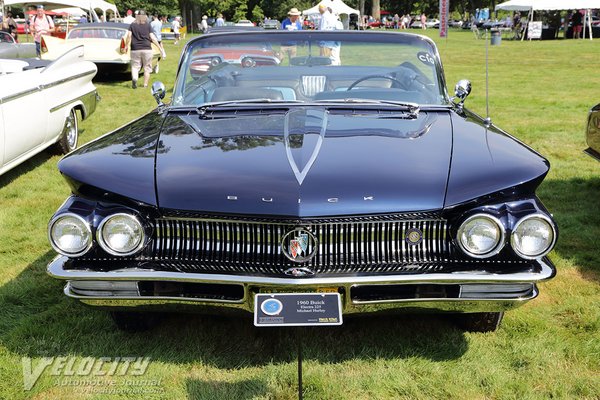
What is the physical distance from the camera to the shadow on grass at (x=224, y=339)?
310cm

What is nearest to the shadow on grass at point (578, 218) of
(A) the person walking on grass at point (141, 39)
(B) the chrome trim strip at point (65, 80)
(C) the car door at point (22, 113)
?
(C) the car door at point (22, 113)

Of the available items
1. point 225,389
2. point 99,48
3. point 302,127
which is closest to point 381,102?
point 302,127

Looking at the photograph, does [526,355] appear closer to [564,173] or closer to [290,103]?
[290,103]

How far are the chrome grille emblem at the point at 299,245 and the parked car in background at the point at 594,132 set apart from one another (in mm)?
3587

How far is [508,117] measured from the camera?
32.1 ft

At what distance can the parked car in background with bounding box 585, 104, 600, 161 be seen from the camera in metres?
5.26

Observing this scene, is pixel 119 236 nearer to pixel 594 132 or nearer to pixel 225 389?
pixel 225 389

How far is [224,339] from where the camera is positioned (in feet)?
10.6

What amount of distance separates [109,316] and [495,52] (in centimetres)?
2315

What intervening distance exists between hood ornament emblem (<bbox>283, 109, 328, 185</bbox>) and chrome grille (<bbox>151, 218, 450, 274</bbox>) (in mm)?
259

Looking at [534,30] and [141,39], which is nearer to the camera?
[141,39]

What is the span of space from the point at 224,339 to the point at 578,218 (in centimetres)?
332

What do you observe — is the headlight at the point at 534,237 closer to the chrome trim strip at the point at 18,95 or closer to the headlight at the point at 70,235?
the headlight at the point at 70,235

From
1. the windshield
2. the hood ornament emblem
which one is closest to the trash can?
the windshield
